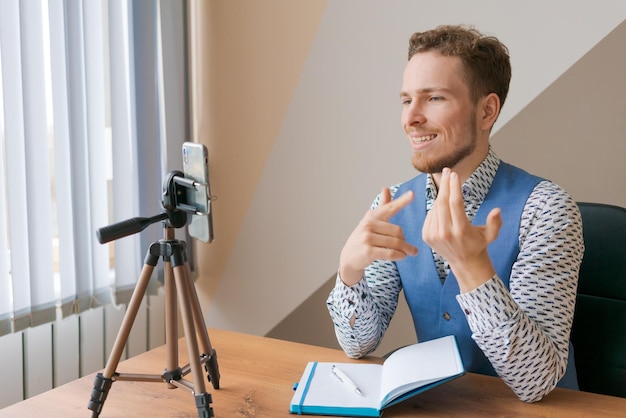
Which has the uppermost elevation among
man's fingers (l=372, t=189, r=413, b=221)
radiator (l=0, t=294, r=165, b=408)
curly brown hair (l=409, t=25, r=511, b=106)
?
curly brown hair (l=409, t=25, r=511, b=106)

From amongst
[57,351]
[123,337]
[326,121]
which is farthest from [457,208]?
[57,351]

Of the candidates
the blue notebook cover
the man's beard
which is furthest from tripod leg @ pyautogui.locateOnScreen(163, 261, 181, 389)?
the man's beard

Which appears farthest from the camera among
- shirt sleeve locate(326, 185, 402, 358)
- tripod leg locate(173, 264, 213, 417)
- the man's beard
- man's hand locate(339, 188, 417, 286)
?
the man's beard

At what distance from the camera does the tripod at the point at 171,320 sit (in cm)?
115

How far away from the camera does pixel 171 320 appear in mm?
1227

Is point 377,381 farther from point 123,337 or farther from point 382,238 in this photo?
point 123,337

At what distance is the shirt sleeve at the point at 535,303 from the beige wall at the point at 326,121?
76 cm

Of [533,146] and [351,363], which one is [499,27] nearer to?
[533,146]

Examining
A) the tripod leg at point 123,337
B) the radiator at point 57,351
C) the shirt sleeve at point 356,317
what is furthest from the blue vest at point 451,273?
the radiator at point 57,351

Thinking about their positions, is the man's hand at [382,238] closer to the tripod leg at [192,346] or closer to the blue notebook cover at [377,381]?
the blue notebook cover at [377,381]

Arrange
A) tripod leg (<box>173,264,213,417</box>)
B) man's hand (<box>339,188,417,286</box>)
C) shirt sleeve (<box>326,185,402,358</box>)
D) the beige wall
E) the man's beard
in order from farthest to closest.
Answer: the beige wall, the man's beard, shirt sleeve (<box>326,185,402,358</box>), man's hand (<box>339,188,417,286</box>), tripod leg (<box>173,264,213,417</box>)

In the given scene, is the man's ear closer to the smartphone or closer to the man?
the man

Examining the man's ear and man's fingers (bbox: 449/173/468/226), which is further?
the man's ear

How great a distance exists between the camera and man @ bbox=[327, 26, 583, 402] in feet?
3.82
